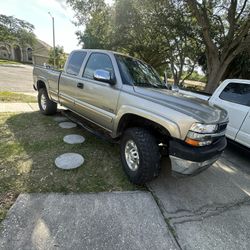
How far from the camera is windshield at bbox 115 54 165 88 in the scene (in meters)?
3.41

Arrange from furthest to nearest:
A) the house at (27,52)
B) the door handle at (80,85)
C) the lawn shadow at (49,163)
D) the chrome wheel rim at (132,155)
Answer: the house at (27,52) → the door handle at (80,85) → the chrome wheel rim at (132,155) → the lawn shadow at (49,163)

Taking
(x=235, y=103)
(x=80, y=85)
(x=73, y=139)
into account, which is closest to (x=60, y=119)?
(x=73, y=139)

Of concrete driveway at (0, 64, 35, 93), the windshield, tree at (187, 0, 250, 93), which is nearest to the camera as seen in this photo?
the windshield

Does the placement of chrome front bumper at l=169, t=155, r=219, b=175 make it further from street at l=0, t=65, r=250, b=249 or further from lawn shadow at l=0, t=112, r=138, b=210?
lawn shadow at l=0, t=112, r=138, b=210

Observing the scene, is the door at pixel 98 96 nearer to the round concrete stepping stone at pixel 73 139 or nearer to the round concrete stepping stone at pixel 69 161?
the round concrete stepping stone at pixel 73 139

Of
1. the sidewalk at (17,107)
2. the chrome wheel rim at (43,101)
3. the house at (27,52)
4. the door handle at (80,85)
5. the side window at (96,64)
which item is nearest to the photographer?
the side window at (96,64)

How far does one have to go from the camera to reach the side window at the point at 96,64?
3.64 meters

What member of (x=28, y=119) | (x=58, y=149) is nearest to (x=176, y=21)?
(x=28, y=119)

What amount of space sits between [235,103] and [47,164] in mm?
4429

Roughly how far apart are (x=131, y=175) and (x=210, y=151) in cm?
123

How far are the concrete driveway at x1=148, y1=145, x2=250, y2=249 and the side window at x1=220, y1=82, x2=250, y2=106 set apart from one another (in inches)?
67.7

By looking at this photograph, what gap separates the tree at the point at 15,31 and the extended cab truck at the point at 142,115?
2218 inches

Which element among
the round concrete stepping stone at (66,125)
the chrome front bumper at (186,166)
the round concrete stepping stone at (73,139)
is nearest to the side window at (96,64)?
the round concrete stepping stone at (73,139)

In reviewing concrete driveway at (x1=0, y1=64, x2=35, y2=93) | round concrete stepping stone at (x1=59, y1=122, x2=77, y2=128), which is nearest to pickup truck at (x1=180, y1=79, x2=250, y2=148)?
round concrete stepping stone at (x1=59, y1=122, x2=77, y2=128)
